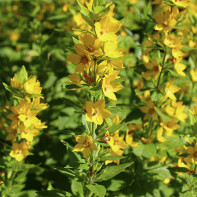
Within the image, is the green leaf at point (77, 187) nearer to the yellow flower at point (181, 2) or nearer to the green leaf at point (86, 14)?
the green leaf at point (86, 14)

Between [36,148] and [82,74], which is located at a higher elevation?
[82,74]

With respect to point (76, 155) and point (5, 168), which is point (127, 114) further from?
point (5, 168)

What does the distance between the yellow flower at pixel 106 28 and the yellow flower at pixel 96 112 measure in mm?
419

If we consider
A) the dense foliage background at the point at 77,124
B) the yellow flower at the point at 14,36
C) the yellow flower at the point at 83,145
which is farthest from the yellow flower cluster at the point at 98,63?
the yellow flower at the point at 14,36

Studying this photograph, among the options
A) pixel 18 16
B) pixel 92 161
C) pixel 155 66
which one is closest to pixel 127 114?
pixel 155 66

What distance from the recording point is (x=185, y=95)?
10.4 ft

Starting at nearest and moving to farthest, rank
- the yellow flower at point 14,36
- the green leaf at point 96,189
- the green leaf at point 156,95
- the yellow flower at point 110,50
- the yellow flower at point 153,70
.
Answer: the yellow flower at point 110,50 → the green leaf at point 96,189 → the green leaf at point 156,95 → the yellow flower at point 153,70 → the yellow flower at point 14,36

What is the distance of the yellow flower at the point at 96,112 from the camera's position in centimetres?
163

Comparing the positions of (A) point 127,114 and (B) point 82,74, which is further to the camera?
(A) point 127,114

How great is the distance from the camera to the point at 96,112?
1656 millimetres

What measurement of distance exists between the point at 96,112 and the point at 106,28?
1.81ft

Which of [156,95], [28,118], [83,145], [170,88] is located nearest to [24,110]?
[28,118]

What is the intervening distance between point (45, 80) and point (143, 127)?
55.3 inches

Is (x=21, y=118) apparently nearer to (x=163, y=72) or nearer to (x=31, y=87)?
(x=31, y=87)
